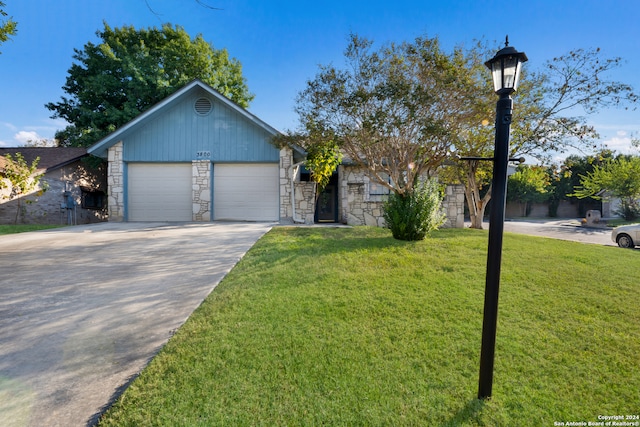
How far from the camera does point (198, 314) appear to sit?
319cm

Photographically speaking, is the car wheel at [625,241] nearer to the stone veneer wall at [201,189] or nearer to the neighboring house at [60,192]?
the stone veneer wall at [201,189]

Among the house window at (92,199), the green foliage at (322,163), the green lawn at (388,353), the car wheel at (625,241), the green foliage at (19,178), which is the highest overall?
the green foliage at (322,163)

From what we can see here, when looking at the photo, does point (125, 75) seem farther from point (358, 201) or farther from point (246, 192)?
point (358, 201)

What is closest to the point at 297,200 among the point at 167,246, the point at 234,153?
the point at 234,153

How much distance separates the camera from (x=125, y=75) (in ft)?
52.4

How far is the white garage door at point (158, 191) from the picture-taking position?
38.4ft

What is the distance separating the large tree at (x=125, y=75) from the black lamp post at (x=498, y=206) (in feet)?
57.5

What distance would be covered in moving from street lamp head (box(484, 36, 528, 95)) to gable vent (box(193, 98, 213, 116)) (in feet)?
37.6

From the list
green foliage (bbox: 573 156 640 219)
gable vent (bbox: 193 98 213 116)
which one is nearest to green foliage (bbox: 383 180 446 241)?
gable vent (bbox: 193 98 213 116)

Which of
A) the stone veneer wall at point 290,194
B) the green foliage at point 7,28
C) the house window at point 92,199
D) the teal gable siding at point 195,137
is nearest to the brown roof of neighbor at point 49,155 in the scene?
the house window at point 92,199

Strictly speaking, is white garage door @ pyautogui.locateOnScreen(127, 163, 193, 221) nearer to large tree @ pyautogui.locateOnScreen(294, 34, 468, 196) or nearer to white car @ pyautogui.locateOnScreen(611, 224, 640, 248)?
large tree @ pyautogui.locateOnScreen(294, 34, 468, 196)

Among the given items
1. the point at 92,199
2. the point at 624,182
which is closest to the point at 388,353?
the point at 92,199

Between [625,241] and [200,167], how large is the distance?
1658cm

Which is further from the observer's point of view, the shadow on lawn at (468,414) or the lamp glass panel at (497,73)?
the lamp glass panel at (497,73)
